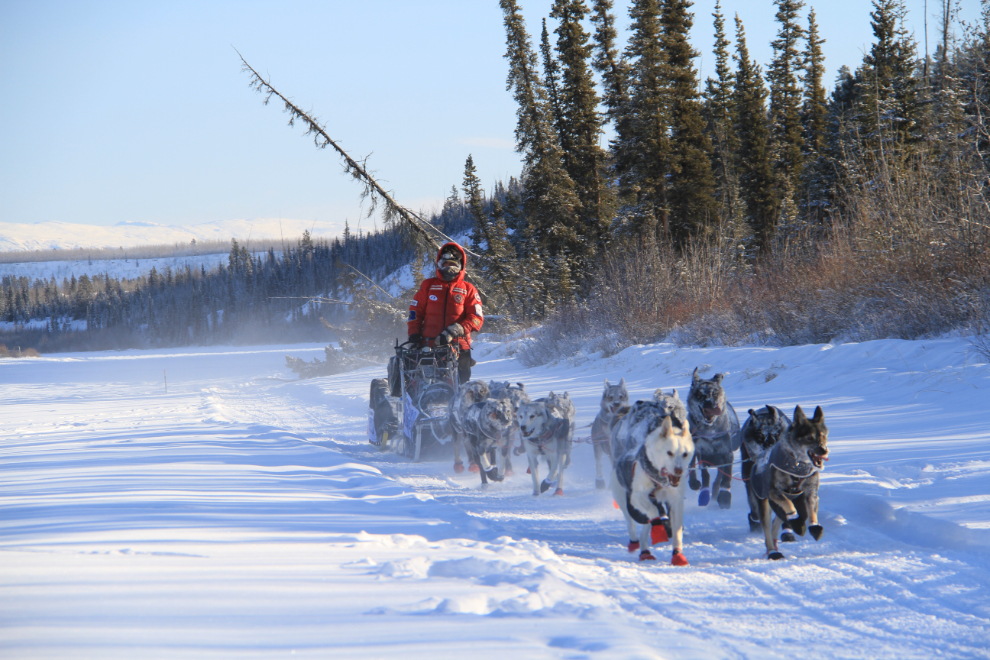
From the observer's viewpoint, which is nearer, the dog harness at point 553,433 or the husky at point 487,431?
the dog harness at point 553,433

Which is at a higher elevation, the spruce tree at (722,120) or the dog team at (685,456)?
the spruce tree at (722,120)

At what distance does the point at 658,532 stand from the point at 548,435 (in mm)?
2020

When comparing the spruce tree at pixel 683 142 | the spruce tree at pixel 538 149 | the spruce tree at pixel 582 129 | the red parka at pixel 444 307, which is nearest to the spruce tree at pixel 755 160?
the spruce tree at pixel 683 142

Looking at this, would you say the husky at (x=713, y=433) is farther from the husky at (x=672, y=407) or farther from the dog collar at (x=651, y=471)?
the dog collar at (x=651, y=471)

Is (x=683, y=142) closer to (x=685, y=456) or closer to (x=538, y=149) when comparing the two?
(x=538, y=149)

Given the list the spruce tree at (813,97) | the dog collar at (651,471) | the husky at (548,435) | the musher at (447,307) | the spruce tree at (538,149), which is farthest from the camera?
the spruce tree at (813,97)

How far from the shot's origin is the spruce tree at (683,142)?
29.5m

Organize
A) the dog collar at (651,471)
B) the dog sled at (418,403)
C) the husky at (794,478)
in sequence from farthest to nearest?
the dog sled at (418,403) < the dog collar at (651,471) < the husky at (794,478)

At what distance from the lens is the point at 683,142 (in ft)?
98.0

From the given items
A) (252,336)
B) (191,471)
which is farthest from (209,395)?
(252,336)

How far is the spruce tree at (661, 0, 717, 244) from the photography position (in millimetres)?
29547

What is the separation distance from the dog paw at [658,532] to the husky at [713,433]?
3.64 feet

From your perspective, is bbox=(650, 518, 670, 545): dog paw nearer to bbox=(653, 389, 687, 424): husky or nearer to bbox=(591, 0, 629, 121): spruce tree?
bbox=(653, 389, 687, 424): husky

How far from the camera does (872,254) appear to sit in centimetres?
987
